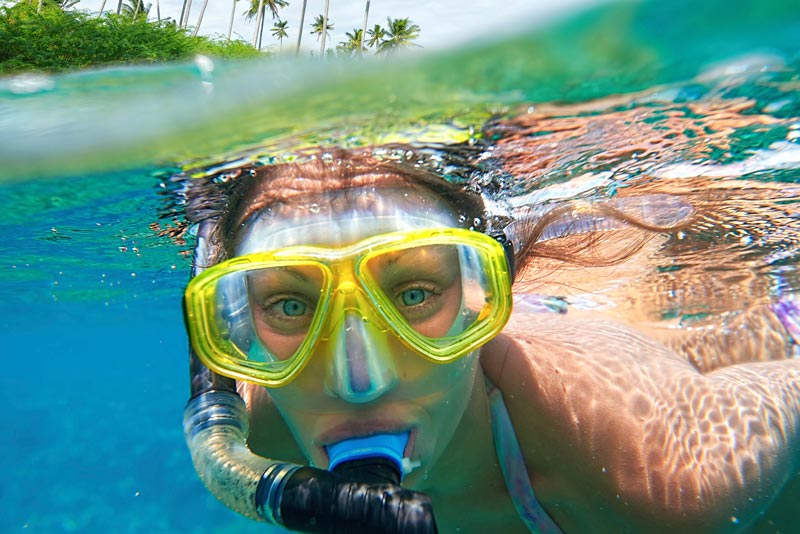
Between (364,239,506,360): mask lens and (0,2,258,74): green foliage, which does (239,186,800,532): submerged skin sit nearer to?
(364,239,506,360): mask lens

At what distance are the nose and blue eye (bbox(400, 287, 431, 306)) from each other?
287 millimetres

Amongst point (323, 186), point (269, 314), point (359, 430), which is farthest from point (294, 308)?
point (323, 186)

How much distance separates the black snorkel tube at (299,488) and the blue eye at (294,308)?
82 cm

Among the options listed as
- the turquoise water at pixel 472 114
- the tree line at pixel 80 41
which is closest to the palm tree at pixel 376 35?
the tree line at pixel 80 41

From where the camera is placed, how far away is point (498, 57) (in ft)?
12.3

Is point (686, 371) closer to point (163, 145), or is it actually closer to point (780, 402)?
point (780, 402)

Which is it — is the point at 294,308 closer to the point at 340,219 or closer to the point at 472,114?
the point at 340,219

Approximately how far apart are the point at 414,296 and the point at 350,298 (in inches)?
16.2

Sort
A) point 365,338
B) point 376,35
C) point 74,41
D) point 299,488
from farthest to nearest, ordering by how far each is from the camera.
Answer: point 376,35 → point 74,41 → point 365,338 → point 299,488

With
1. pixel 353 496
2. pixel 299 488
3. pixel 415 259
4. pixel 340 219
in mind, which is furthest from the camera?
pixel 340 219

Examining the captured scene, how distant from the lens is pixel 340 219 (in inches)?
131

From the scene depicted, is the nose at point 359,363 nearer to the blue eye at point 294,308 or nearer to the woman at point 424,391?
the woman at point 424,391

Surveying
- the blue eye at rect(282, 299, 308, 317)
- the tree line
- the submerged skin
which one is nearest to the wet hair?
the blue eye at rect(282, 299, 308, 317)

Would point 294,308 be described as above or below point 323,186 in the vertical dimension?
below
